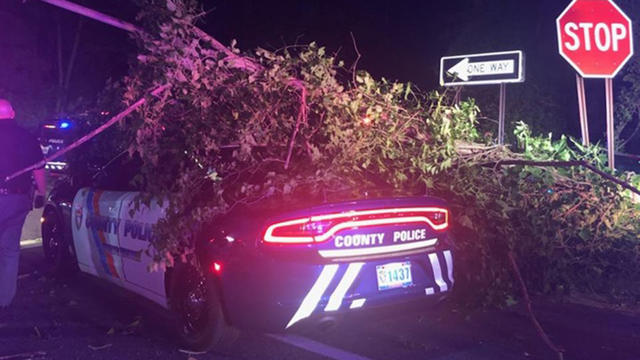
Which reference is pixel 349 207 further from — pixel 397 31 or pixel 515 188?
pixel 397 31

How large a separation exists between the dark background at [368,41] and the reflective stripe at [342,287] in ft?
6.78

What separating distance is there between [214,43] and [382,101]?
1445 millimetres

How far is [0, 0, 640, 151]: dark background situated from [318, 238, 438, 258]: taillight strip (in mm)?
1968

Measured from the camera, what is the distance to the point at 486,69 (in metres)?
7.27

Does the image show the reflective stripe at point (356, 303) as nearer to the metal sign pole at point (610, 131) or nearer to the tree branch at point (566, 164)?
the tree branch at point (566, 164)

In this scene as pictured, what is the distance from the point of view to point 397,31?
22.9m

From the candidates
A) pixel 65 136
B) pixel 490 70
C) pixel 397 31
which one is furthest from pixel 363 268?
pixel 397 31

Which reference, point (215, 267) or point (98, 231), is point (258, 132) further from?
point (98, 231)

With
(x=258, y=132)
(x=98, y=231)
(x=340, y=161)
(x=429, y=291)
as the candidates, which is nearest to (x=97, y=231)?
(x=98, y=231)

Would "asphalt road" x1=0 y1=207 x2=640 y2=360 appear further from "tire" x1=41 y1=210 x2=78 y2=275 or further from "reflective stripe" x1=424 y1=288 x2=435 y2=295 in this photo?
"tire" x1=41 y1=210 x2=78 y2=275

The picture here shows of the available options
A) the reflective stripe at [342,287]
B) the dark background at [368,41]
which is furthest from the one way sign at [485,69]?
the reflective stripe at [342,287]

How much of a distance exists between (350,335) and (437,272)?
3.01 feet

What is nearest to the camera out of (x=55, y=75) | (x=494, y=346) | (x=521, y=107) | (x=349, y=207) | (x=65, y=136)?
(x=349, y=207)

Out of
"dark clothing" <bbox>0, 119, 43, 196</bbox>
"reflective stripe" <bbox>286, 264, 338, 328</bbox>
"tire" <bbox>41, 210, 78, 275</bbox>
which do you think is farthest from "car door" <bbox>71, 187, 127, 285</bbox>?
"reflective stripe" <bbox>286, 264, 338, 328</bbox>
